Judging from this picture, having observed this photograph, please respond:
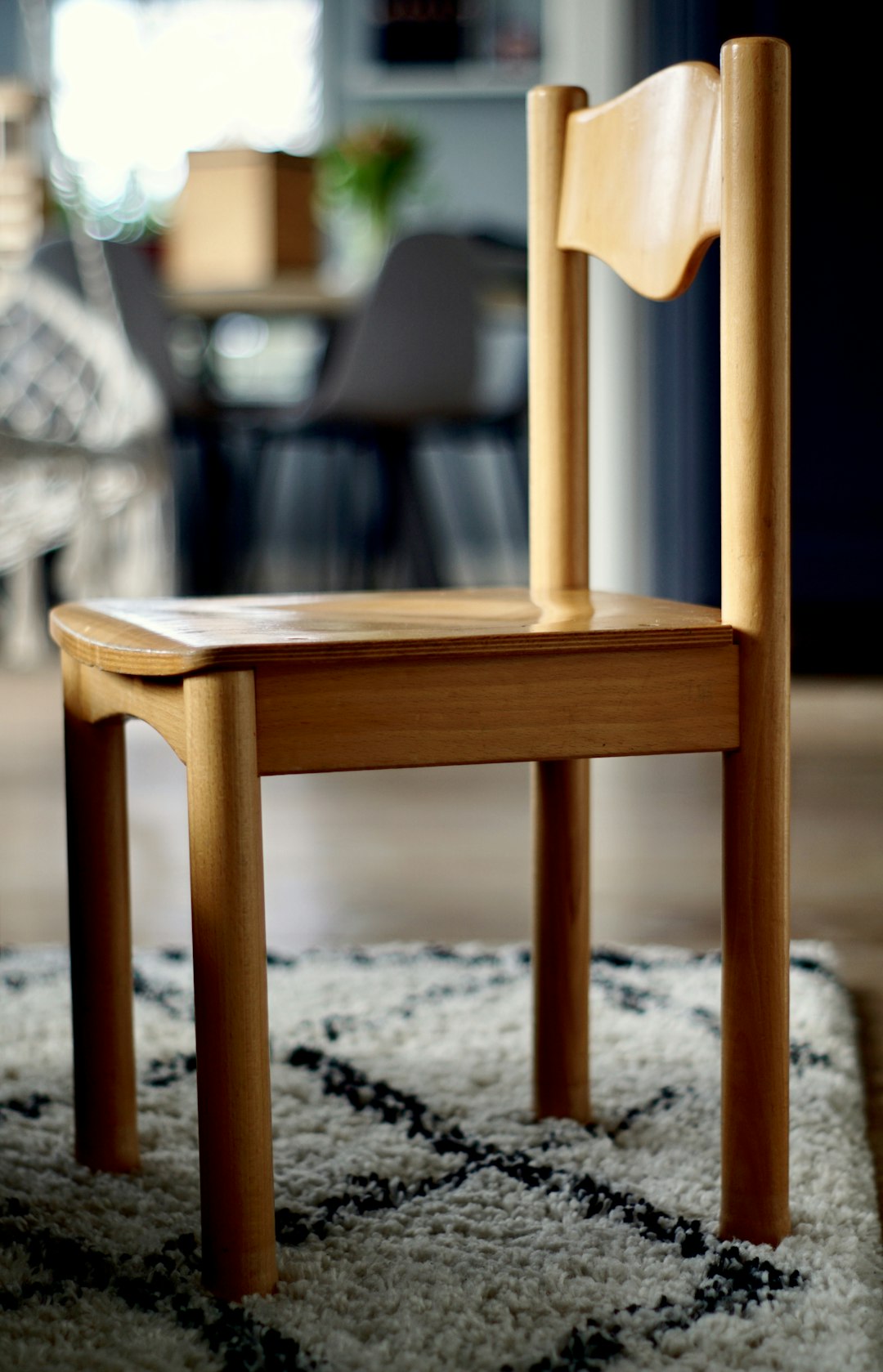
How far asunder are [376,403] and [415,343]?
157mm

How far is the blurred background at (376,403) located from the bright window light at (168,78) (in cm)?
1

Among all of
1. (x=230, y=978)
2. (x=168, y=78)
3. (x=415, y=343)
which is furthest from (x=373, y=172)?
(x=230, y=978)

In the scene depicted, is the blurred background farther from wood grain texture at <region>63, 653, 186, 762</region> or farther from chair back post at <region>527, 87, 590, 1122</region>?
wood grain texture at <region>63, 653, 186, 762</region>

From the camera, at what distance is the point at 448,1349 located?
67 cm

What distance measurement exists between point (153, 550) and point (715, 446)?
1.07 meters

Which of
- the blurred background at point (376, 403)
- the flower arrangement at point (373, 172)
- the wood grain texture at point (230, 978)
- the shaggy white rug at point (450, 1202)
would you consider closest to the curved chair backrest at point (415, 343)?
the blurred background at point (376, 403)

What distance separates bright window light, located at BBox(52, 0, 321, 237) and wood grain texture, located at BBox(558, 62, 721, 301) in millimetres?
4564

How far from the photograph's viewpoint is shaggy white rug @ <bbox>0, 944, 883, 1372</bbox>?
2.23 feet

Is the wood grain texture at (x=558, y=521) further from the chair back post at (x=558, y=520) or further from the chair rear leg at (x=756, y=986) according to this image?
the chair rear leg at (x=756, y=986)

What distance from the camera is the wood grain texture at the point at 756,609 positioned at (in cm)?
71

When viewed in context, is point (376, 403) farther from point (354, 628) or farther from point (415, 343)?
point (354, 628)

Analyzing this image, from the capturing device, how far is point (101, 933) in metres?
0.85

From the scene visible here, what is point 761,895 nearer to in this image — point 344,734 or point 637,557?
point 344,734

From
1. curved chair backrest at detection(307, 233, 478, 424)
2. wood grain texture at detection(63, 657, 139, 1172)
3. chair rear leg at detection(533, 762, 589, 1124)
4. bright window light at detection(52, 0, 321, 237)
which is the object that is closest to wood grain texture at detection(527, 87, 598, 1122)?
chair rear leg at detection(533, 762, 589, 1124)
